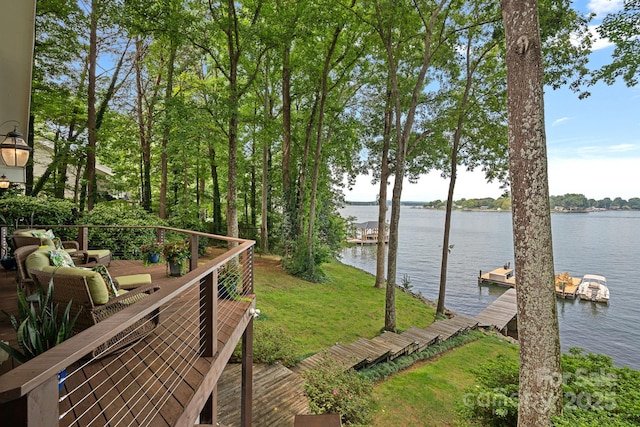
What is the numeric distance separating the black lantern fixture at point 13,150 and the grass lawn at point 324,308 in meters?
6.26

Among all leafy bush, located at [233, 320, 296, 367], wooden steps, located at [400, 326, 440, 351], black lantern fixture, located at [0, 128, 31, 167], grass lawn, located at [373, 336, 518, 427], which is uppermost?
black lantern fixture, located at [0, 128, 31, 167]

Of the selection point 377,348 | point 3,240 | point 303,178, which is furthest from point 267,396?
point 303,178

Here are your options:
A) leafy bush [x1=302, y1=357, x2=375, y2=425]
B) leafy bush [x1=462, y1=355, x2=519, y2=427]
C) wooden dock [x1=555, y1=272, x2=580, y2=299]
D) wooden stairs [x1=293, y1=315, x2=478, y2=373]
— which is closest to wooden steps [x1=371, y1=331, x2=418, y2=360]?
wooden stairs [x1=293, y1=315, x2=478, y2=373]

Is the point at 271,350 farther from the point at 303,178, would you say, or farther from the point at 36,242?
the point at 303,178

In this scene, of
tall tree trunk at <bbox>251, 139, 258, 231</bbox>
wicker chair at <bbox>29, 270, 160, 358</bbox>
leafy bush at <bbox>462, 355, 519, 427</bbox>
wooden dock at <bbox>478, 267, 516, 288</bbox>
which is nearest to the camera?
wicker chair at <bbox>29, 270, 160, 358</bbox>

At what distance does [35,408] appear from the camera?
3.03 ft

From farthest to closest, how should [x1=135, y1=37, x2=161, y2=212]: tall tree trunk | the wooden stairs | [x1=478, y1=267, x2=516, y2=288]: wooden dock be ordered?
[x1=478, y1=267, x2=516, y2=288]: wooden dock, [x1=135, y1=37, x2=161, y2=212]: tall tree trunk, the wooden stairs

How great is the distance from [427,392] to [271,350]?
336 cm

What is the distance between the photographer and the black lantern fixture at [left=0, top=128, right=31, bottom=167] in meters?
4.82

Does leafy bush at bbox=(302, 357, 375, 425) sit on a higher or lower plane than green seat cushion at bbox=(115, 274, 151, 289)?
lower

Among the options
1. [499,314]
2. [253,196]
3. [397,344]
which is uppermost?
[253,196]

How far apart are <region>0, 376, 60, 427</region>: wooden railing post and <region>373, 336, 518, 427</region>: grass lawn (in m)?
4.65

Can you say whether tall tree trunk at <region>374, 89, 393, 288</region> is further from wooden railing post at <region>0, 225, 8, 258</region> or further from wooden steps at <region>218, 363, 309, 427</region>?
wooden railing post at <region>0, 225, 8, 258</region>

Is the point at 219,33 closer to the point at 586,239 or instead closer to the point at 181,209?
the point at 181,209
